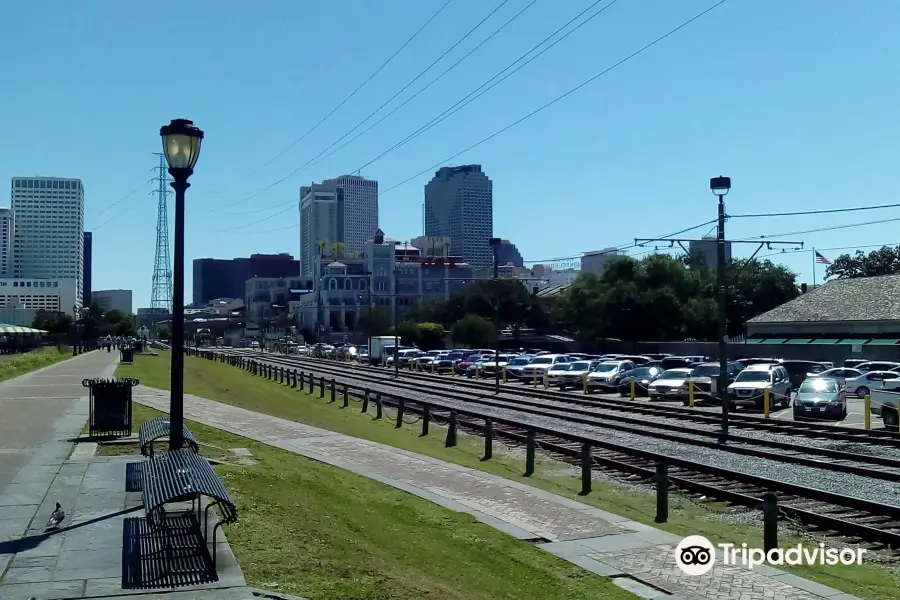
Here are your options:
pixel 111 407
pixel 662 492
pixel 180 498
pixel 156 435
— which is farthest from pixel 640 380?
pixel 180 498

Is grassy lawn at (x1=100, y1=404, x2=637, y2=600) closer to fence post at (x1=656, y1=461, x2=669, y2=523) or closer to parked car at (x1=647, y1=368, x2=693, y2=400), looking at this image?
fence post at (x1=656, y1=461, x2=669, y2=523)

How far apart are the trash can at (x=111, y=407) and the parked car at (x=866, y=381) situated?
108ft

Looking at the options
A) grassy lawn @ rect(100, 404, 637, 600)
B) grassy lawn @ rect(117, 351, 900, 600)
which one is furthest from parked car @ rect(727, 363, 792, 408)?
grassy lawn @ rect(100, 404, 637, 600)

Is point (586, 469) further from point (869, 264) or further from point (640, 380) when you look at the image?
point (869, 264)

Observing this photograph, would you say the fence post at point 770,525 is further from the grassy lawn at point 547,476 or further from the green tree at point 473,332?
the green tree at point 473,332

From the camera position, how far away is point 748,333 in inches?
2921

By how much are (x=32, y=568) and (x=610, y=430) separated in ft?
66.5

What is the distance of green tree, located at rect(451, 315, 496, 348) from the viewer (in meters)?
89.4

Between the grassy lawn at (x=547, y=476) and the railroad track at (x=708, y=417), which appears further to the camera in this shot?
the railroad track at (x=708, y=417)

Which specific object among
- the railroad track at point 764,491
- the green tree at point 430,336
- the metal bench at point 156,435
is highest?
the green tree at point 430,336

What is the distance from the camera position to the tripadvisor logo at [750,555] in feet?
32.7

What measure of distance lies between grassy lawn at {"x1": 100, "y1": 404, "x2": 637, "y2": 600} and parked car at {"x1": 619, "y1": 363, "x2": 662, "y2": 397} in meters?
31.0

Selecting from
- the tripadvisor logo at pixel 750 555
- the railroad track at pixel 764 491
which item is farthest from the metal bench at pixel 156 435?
the railroad track at pixel 764 491

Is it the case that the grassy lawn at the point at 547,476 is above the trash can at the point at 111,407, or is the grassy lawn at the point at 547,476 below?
below
